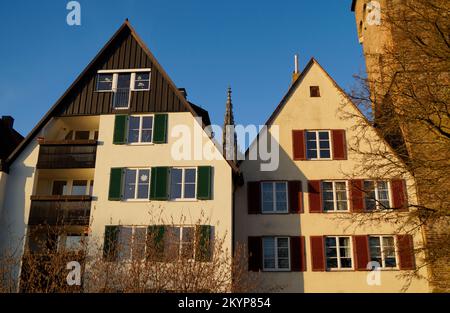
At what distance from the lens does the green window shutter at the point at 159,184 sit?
20.1m

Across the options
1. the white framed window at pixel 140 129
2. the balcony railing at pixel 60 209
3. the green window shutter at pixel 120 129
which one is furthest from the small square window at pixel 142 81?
the balcony railing at pixel 60 209

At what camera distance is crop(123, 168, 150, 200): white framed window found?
2038 cm

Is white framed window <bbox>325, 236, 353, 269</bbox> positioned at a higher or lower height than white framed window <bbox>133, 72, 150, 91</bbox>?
lower

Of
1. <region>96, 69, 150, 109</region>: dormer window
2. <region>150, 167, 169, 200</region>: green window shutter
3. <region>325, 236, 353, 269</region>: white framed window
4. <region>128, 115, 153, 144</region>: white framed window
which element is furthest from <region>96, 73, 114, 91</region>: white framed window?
<region>325, 236, 353, 269</region>: white framed window

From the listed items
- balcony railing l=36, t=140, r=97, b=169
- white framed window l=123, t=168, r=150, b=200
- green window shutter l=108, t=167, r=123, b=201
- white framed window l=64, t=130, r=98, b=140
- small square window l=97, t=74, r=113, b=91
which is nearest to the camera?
green window shutter l=108, t=167, r=123, b=201

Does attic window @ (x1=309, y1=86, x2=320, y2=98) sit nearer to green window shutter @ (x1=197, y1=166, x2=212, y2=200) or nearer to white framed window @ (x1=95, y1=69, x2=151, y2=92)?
green window shutter @ (x1=197, y1=166, x2=212, y2=200)

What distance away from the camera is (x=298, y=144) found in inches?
906

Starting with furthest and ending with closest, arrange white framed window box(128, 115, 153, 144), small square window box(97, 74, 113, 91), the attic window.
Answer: the attic window → small square window box(97, 74, 113, 91) → white framed window box(128, 115, 153, 144)

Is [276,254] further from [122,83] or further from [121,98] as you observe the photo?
[122,83]

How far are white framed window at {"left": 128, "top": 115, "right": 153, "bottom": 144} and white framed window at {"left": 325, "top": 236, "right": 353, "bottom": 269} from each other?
962 centimetres

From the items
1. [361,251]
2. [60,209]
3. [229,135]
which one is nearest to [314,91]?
[229,135]

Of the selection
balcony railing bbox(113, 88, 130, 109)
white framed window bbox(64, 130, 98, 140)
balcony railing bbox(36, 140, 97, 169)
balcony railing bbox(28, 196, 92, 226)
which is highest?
balcony railing bbox(113, 88, 130, 109)

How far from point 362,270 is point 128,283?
1193 centimetres
